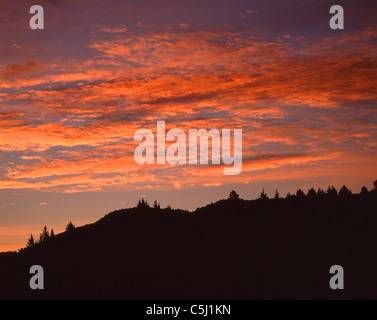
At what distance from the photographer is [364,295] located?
19388cm

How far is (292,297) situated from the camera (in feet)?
654

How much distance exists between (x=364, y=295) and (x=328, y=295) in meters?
13.3
